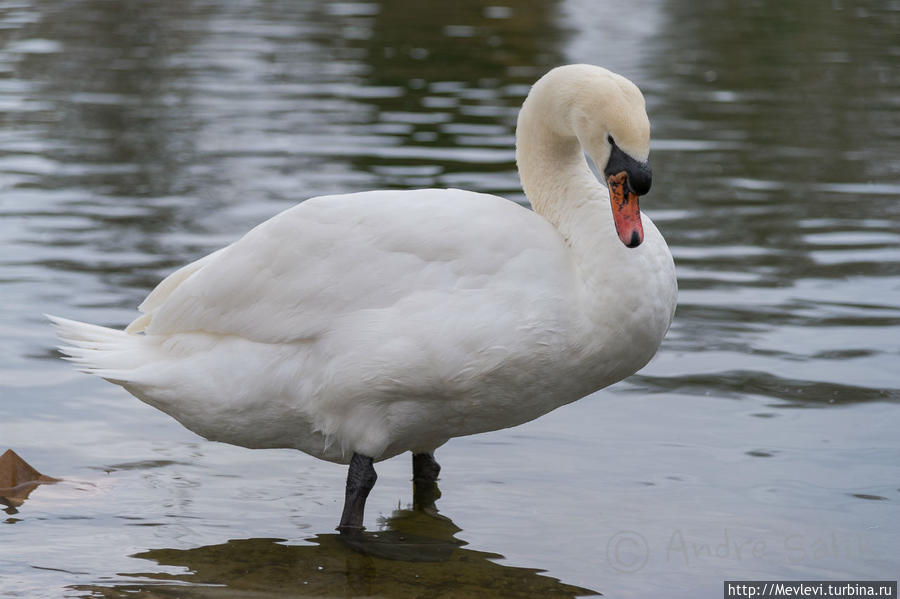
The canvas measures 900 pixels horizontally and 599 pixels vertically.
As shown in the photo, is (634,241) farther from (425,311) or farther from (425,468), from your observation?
(425,468)

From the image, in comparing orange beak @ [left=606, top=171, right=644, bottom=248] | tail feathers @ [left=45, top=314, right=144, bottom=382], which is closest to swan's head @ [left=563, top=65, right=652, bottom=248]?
orange beak @ [left=606, top=171, right=644, bottom=248]

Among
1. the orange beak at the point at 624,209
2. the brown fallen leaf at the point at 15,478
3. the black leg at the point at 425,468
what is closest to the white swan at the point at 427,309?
the orange beak at the point at 624,209

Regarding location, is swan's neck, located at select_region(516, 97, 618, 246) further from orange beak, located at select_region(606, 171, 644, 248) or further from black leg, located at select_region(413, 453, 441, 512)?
black leg, located at select_region(413, 453, 441, 512)

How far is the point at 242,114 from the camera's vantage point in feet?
46.8

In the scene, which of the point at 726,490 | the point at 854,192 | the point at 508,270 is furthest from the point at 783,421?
the point at 854,192

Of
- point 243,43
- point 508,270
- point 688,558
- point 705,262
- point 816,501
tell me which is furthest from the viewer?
point 243,43

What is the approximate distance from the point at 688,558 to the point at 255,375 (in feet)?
5.60

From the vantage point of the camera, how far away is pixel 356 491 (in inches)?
206

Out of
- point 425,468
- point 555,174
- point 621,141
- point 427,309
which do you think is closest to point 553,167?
point 555,174

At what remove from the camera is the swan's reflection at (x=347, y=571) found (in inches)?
195

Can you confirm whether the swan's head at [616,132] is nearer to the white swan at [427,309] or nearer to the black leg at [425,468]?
the white swan at [427,309]

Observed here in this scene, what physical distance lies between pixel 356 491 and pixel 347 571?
0.29m

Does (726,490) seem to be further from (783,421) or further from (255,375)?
(255,375)

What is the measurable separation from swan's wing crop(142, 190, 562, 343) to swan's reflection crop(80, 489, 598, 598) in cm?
81
